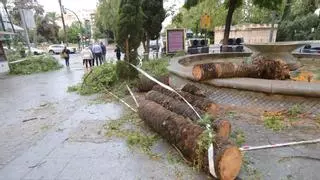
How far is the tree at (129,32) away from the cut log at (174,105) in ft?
12.6

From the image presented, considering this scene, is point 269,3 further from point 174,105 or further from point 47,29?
point 47,29

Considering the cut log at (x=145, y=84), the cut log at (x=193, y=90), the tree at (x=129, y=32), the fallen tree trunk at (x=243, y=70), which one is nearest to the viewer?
the cut log at (x=193, y=90)

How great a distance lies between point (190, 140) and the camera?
432 cm

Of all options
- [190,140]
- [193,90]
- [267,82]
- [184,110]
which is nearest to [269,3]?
[267,82]

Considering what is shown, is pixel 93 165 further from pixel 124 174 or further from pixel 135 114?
pixel 135 114

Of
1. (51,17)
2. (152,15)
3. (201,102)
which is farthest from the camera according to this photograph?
(51,17)

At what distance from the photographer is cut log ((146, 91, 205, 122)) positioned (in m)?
5.19

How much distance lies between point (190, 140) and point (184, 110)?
1.10 m

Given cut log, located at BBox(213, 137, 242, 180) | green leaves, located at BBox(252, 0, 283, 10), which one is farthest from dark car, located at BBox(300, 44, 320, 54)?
cut log, located at BBox(213, 137, 242, 180)

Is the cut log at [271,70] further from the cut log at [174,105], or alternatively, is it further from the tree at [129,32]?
the tree at [129,32]

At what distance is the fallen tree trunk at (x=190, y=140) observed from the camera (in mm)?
3783

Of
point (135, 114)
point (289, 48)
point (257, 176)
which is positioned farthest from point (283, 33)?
point (257, 176)

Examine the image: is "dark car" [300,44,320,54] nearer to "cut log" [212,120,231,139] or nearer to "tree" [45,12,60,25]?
"cut log" [212,120,231,139]

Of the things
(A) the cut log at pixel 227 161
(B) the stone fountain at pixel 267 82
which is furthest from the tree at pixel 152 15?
(A) the cut log at pixel 227 161
